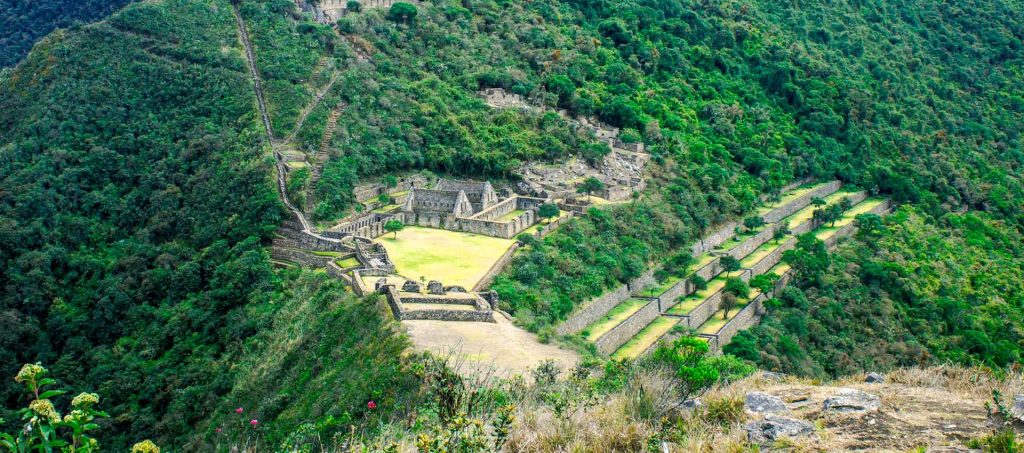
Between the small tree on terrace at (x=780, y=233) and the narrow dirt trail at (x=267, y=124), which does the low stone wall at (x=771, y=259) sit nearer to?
the small tree on terrace at (x=780, y=233)

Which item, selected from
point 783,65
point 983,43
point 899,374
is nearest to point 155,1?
point 783,65

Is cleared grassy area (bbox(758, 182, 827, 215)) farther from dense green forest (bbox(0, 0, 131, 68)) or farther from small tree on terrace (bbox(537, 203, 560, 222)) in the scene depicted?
dense green forest (bbox(0, 0, 131, 68))

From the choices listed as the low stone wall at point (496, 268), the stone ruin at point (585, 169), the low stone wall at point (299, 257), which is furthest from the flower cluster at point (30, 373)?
the stone ruin at point (585, 169)

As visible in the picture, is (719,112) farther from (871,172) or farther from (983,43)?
(983,43)

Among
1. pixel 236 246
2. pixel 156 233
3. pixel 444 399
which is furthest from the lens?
pixel 156 233

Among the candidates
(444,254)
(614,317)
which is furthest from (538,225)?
(614,317)

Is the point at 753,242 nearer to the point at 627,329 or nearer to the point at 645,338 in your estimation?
the point at 645,338

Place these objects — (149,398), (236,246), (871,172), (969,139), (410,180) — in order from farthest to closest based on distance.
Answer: (969,139), (871,172), (410,180), (236,246), (149,398)

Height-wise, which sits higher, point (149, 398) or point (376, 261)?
point (376, 261)

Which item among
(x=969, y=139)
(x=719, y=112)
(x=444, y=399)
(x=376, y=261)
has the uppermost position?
(x=444, y=399)
